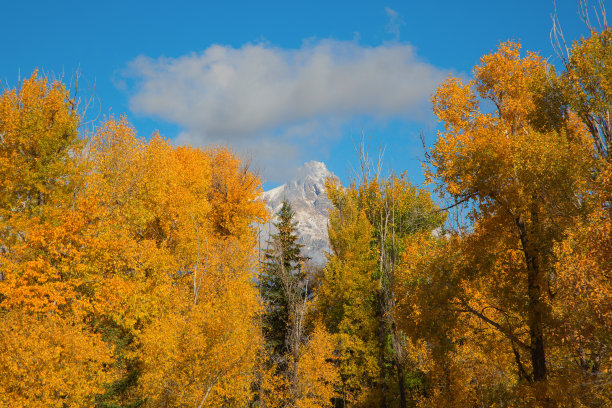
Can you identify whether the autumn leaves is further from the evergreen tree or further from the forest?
the evergreen tree

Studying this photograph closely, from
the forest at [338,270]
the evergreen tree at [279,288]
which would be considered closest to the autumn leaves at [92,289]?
the forest at [338,270]

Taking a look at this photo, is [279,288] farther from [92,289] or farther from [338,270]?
[92,289]

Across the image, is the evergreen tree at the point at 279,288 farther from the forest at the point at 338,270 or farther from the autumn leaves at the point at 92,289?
the autumn leaves at the point at 92,289

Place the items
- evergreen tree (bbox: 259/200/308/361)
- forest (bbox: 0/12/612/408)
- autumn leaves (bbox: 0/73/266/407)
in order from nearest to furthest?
forest (bbox: 0/12/612/408), autumn leaves (bbox: 0/73/266/407), evergreen tree (bbox: 259/200/308/361)

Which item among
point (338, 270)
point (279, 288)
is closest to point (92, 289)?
point (279, 288)

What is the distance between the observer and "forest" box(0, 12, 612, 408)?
10.4 metres

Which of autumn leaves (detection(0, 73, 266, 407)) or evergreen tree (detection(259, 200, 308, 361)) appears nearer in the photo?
autumn leaves (detection(0, 73, 266, 407))

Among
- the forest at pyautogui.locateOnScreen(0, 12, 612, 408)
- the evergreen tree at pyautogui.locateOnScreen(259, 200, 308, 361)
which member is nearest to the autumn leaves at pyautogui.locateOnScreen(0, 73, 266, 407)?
the forest at pyautogui.locateOnScreen(0, 12, 612, 408)

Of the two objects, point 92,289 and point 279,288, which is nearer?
point 92,289

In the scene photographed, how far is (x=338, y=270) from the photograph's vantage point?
2856 centimetres

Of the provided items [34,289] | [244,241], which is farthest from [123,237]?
[244,241]

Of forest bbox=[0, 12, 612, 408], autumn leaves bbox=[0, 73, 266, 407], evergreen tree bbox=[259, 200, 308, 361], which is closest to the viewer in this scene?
forest bbox=[0, 12, 612, 408]

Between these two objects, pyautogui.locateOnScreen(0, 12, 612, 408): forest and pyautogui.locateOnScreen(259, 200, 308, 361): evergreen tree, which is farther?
pyautogui.locateOnScreen(259, 200, 308, 361): evergreen tree

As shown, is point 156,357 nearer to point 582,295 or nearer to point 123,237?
point 123,237
